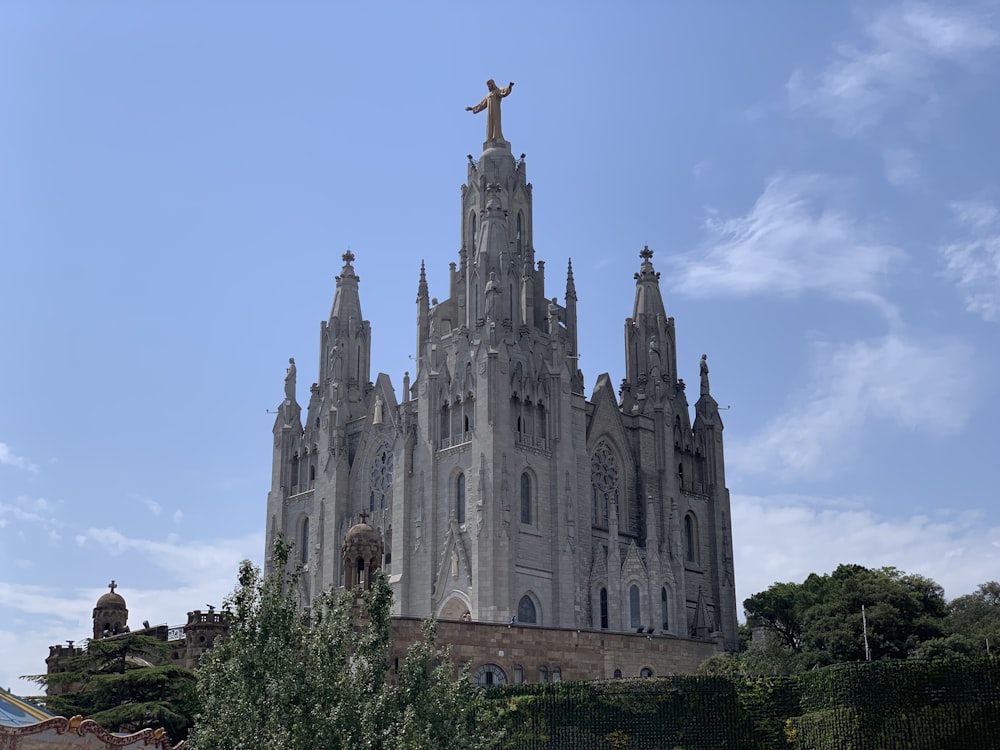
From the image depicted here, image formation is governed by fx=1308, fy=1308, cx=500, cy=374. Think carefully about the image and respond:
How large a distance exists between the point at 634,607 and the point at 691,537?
8597 millimetres

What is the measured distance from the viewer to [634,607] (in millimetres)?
56719

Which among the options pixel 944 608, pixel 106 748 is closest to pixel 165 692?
pixel 106 748

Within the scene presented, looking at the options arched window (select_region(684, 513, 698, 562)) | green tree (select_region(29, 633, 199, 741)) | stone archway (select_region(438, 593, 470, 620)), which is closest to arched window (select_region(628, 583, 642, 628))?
arched window (select_region(684, 513, 698, 562))

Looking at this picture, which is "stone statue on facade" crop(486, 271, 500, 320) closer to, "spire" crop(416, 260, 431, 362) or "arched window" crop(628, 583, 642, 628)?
"spire" crop(416, 260, 431, 362)

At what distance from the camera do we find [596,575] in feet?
185

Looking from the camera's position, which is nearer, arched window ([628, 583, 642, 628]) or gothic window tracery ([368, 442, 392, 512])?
arched window ([628, 583, 642, 628])

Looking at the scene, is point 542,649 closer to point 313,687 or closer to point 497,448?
point 497,448

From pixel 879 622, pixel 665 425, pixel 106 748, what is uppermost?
pixel 665 425

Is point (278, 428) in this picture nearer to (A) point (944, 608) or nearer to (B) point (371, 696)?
(A) point (944, 608)

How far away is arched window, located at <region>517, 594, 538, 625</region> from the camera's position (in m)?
52.8

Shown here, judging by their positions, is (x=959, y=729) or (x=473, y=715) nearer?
(x=473, y=715)

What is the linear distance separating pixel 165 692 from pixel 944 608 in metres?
36.6

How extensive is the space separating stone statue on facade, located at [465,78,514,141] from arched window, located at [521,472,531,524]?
1817cm

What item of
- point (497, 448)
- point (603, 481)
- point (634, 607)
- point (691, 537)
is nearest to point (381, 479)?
point (497, 448)
